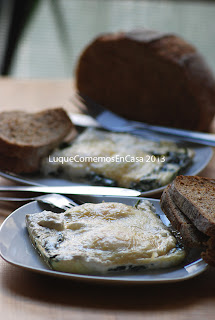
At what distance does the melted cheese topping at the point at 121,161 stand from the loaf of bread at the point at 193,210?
29cm

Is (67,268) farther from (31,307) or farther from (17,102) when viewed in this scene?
(17,102)

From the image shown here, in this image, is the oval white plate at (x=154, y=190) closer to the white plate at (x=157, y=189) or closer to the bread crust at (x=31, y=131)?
the white plate at (x=157, y=189)

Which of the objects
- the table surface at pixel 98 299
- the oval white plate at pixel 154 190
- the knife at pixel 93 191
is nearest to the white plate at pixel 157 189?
the oval white plate at pixel 154 190

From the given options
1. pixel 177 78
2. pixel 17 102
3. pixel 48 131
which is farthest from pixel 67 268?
pixel 17 102

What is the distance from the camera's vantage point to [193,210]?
133cm

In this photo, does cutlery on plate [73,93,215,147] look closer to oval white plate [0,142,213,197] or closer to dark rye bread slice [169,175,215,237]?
oval white plate [0,142,213,197]

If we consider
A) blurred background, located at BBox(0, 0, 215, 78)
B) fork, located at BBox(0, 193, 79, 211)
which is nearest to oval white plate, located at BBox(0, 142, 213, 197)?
fork, located at BBox(0, 193, 79, 211)

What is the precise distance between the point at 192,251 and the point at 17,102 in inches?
80.2

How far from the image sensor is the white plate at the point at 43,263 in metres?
1.15

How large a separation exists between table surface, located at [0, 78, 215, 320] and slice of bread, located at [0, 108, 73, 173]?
2.46ft

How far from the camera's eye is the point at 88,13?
5023 mm

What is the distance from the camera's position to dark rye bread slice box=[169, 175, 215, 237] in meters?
1.25

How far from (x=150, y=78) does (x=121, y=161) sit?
90cm

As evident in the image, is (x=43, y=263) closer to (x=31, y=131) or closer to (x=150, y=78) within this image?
(x=31, y=131)
